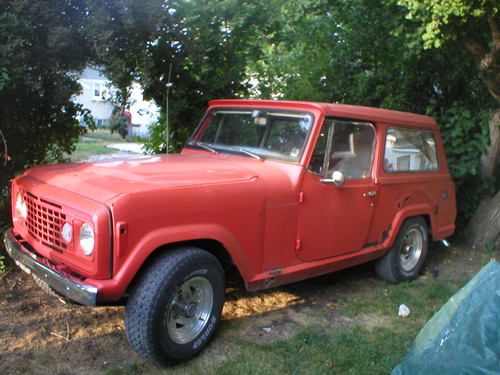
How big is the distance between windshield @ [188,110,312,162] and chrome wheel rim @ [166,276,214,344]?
4.21ft

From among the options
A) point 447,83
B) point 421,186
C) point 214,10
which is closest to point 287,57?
point 447,83

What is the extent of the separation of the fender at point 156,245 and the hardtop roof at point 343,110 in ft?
4.64

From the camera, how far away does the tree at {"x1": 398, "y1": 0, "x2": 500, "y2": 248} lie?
4762 millimetres

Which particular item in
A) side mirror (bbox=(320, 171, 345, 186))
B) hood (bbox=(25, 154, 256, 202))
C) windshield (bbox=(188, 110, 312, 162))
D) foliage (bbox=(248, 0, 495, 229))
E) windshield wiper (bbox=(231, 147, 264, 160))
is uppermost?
foliage (bbox=(248, 0, 495, 229))

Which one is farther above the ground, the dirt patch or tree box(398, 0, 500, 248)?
tree box(398, 0, 500, 248)

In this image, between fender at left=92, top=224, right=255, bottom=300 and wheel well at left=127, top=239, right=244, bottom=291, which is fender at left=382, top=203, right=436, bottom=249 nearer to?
wheel well at left=127, top=239, right=244, bottom=291

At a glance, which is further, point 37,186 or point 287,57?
point 287,57

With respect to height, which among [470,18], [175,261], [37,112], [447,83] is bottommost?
[175,261]

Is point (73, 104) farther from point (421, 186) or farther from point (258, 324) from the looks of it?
point (421, 186)

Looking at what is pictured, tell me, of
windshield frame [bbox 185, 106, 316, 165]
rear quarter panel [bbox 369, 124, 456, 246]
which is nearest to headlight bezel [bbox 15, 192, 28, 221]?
windshield frame [bbox 185, 106, 316, 165]

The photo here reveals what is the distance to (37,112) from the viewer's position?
4938 mm

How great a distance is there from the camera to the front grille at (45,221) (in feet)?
10.3

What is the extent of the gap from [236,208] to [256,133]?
1.14 meters

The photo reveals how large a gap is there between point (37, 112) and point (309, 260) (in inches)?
118
